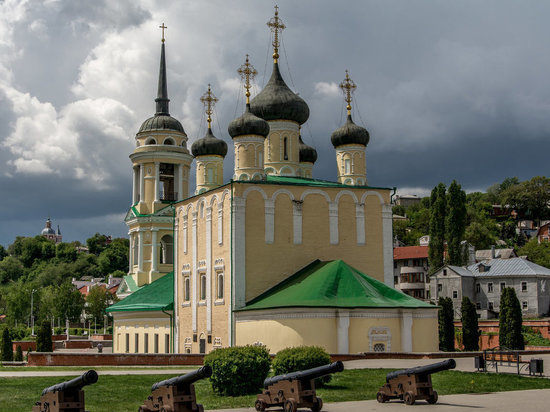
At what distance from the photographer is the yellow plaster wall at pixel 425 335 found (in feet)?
93.3

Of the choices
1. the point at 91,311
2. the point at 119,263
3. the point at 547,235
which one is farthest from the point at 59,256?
the point at 547,235

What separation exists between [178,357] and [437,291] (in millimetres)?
42337

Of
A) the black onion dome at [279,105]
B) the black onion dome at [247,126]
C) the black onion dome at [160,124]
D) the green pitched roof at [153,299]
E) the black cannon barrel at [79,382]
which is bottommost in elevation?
the black cannon barrel at [79,382]

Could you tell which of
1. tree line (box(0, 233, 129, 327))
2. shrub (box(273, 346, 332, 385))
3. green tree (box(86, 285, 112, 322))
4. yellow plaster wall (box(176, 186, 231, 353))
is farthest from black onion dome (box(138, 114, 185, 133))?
tree line (box(0, 233, 129, 327))

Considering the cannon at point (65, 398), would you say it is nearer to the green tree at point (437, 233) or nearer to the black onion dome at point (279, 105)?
the black onion dome at point (279, 105)

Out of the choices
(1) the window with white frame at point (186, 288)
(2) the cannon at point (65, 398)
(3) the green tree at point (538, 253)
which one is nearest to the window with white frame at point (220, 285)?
(1) the window with white frame at point (186, 288)

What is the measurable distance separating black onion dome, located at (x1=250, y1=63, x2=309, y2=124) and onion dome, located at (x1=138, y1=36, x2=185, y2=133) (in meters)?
13.4

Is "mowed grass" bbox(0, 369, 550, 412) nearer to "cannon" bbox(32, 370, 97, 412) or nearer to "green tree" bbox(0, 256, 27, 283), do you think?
"cannon" bbox(32, 370, 97, 412)

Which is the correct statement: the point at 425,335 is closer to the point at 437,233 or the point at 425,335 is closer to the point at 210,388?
the point at 210,388

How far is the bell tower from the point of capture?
49031mm

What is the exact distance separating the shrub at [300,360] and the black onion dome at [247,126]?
643 inches

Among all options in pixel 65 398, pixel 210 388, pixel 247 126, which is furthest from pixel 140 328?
pixel 65 398

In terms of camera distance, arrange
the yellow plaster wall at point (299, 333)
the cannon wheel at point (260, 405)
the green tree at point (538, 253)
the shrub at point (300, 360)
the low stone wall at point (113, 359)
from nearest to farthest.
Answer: the cannon wheel at point (260, 405), the shrub at point (300, 360), the low stone wall at point (113, 359), the yellow plaster wall at point (299, 333), the green tree at point (538, 253)

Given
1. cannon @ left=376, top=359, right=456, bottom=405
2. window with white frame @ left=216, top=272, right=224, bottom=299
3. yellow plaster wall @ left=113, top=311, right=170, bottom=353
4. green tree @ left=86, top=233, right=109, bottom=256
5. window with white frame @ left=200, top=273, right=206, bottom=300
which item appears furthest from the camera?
green tree @ left=86, top=233, right=109, bottom=256
